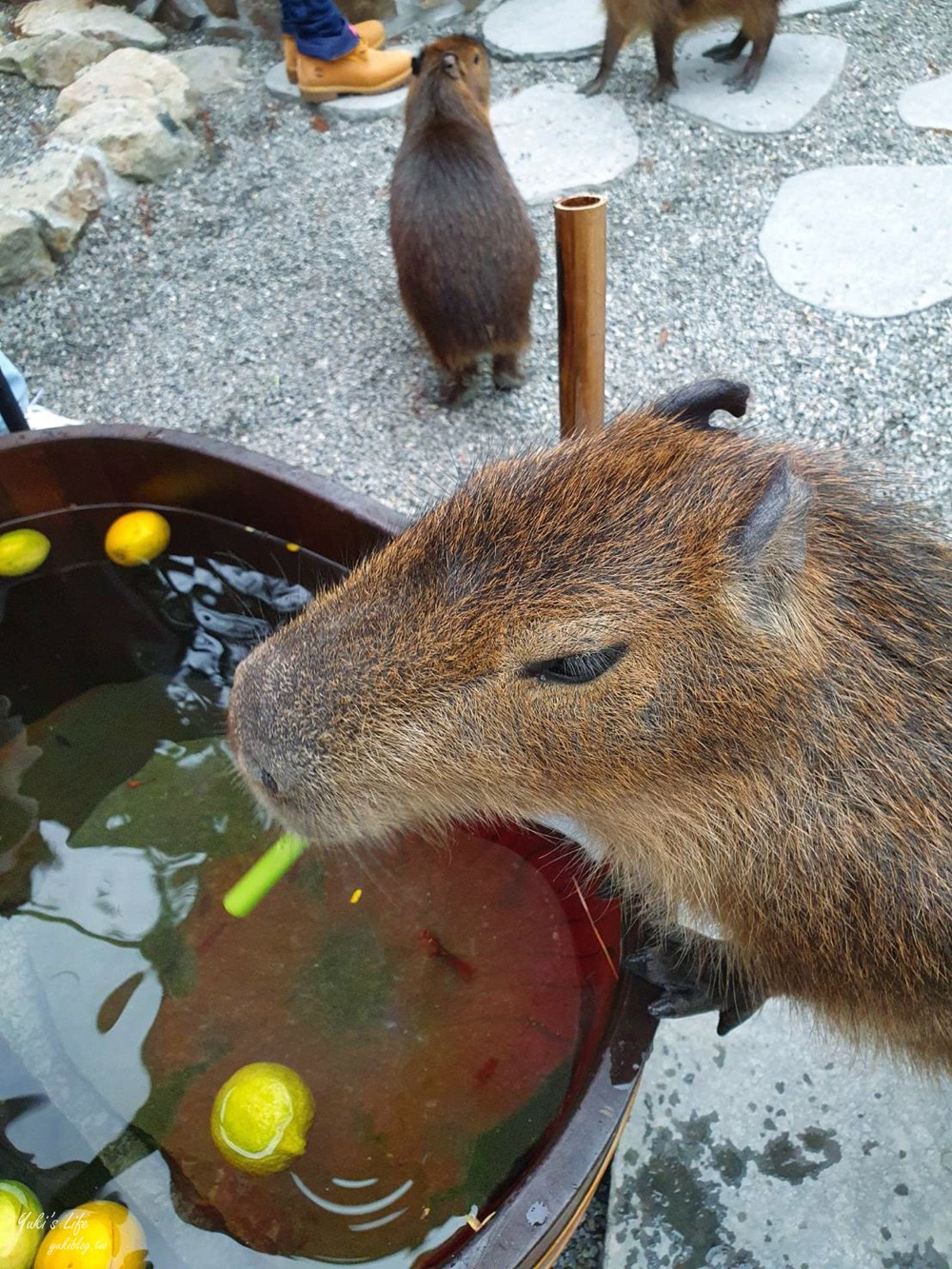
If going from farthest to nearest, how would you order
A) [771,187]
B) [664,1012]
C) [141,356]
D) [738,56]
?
[738,56] → [771,187] → [141,356] → [664,1012]

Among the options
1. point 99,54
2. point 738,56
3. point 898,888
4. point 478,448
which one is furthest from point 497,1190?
point 99,54

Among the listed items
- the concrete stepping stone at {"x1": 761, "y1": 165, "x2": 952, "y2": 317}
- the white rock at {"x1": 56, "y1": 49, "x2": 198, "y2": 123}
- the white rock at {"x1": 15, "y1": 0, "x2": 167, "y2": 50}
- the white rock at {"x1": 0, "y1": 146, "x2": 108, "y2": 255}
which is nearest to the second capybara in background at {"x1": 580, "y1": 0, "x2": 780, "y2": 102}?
the concrete stepping stone at {"x1": 761, "y1": 165, "x2": 952, "y2": 317}

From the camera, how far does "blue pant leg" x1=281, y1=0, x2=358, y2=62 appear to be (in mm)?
5887

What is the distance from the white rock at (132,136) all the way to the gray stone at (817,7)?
393 cm

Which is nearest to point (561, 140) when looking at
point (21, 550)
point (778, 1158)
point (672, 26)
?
point (672, 26)

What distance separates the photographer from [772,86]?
19.2ft

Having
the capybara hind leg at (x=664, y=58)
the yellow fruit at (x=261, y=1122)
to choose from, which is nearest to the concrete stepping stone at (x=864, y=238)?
the capybara hind leg at (x=664, y=58)

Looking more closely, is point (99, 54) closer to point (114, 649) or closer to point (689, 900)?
point (114, 649)

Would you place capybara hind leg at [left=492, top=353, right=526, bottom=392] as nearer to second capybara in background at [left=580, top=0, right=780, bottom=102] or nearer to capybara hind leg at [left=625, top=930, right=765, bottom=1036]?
second capybara in background at [left=580, top=0, right=780, bottom=102]

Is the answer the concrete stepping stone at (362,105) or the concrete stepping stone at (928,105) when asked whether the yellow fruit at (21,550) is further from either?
the concrete stepping stone at (928,105)

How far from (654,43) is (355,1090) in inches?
226

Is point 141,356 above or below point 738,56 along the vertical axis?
below

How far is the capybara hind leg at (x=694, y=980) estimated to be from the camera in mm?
2176

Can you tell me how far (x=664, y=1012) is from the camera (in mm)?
2213
